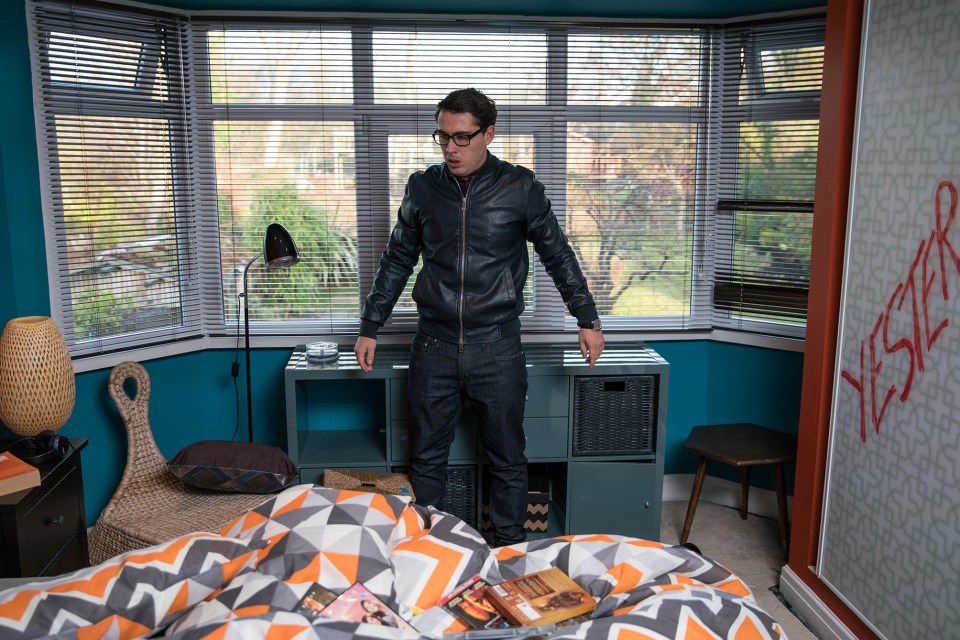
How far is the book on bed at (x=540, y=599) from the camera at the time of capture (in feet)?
5.84

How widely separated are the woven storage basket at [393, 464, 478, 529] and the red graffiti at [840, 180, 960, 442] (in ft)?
4.64

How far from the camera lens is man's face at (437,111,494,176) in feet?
8.93

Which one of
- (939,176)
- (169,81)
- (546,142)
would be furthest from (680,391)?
(169,81)

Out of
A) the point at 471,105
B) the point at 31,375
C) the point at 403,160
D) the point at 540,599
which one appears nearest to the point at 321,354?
the point at 403,160

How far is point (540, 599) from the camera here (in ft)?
6.04

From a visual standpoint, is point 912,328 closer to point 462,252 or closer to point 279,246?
point 462,252

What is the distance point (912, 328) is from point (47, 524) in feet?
8.09

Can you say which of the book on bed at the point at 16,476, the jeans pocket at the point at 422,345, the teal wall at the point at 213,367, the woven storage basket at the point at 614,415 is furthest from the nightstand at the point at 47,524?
the woven storage basket at the point at 614,415

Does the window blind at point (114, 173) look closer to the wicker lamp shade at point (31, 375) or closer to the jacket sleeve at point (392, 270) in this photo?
the wicker lamp shade at point (31, 375)

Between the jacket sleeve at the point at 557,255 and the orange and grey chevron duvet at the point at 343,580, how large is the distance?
1.05m

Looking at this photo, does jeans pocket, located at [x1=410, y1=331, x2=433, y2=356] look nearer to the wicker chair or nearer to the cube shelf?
the cube shelf

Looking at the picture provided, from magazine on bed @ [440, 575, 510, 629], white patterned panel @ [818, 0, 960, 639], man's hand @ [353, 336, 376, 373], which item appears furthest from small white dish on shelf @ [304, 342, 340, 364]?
white patterned panel @ [818, 0, 960, 639]

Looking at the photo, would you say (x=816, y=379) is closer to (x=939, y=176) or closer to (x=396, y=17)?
(x=939, y=176)

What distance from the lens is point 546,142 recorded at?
3.55 m
